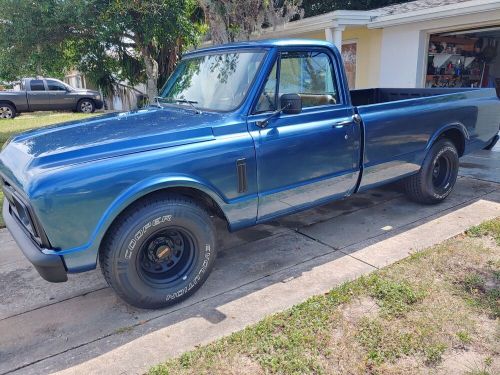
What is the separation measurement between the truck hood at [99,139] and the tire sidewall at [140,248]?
503 millimetres

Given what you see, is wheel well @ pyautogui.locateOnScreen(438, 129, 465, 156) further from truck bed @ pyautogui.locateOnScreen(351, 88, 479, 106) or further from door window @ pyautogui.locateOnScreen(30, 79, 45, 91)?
door window @ pyautogui.locateOnScreen(30, 79, 45, 91)

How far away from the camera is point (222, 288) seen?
3.54m

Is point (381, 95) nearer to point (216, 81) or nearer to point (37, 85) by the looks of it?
point (216, 81)

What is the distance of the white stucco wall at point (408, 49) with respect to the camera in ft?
31.9

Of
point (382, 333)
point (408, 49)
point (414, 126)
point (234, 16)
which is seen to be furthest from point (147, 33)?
point (382, 333)

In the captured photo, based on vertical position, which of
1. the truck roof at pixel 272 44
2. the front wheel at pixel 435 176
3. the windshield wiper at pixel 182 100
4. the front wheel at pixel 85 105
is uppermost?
the truck roof at pixel 272 44

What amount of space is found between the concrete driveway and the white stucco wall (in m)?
6.00

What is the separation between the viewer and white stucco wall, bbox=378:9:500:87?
31.9 feet

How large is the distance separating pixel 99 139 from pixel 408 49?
9.70 m

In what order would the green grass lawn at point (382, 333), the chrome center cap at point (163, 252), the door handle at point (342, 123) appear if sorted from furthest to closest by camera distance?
1. the door handle at point (342, 123)
2. the chrome center cap at point (163, 252)
3. the green grass lawn at point (382, 333)

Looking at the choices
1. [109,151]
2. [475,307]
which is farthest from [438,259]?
→ [109,151]

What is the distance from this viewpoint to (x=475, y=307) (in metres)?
3.14

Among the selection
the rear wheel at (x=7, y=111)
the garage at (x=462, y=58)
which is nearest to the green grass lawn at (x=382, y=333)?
the garage at (x=462, y=58)

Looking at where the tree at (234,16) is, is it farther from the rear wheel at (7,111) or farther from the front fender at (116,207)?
the rear wheel at (7,111)
